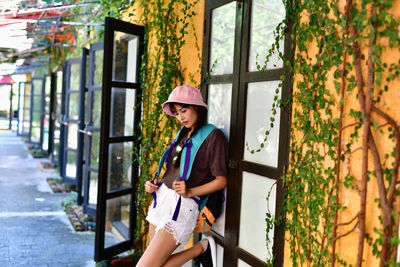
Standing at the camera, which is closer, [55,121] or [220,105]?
[220,105]

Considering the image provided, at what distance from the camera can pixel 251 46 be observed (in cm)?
275

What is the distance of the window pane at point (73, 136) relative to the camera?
793cm

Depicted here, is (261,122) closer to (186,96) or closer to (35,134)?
(186,96)

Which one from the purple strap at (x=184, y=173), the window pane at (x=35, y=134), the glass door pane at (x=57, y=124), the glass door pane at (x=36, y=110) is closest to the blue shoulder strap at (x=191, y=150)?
the purple strap at (x=184, y=173)

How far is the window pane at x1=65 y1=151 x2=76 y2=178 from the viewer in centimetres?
795

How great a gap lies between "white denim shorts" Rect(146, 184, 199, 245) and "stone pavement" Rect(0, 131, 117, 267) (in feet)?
5.43

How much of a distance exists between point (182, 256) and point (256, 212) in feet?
2.34

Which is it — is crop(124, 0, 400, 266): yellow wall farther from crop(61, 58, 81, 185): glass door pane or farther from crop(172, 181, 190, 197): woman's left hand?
crop(61, 58, 81, 185): glass door pane

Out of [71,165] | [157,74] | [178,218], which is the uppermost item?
[157,74]

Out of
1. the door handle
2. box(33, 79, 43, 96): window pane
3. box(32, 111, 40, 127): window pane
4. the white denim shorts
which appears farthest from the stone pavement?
box(33, 79, 43, 96): window pane

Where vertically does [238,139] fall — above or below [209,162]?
above

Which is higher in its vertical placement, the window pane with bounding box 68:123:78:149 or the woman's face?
the woman's face

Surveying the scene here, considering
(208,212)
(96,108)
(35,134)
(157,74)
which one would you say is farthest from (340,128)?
(35,134)

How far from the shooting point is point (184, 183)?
2758 mm
